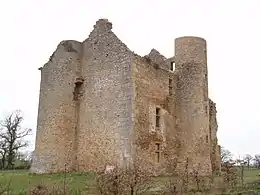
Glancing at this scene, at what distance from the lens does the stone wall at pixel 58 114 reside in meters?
27.1

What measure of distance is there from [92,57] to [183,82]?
6771 mm

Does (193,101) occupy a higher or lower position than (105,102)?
higher

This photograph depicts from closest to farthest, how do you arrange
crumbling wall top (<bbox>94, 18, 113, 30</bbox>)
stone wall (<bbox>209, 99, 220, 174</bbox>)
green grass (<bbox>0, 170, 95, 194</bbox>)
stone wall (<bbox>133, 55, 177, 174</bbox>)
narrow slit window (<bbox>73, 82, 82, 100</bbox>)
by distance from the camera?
1. green grass (<bbox>0, 170, 95, 194</bbox>)
2. stone wall (<bbox>133, 55, 177, 174</bbox>)
3. crumbling wall top (<bbox>94, 18, 113, 30</bbox>)
4. narrow slit window (<bbox>73, 82, 82, 100</bbox>)
5. stone wall (<bbox>209, 99, 220, 174</bbox>)

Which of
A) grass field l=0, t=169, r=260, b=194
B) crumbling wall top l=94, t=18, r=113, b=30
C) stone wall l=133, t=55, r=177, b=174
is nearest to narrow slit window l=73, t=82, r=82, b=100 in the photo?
crumbling wall top l=94, t=18, r=113, b=30

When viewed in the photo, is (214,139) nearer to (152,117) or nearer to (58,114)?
(152,117)

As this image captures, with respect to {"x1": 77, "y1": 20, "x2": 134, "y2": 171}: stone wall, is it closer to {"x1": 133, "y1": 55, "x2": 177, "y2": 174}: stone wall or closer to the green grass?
{"x1": 133, "y1": 55, "x2": 177, "y2": 174}: stone wall

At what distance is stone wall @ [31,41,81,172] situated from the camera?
27141mm

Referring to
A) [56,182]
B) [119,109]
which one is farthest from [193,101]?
[56,182]

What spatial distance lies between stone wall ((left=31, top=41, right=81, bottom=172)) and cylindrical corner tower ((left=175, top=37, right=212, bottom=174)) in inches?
297

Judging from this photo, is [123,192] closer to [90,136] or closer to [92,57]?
[90,136]

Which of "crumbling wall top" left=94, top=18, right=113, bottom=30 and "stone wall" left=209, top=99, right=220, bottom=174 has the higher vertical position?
"crumbling wall top" left=94, top=18, right=113, bottom=30

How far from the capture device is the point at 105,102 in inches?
1018

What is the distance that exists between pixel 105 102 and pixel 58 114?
3968mm

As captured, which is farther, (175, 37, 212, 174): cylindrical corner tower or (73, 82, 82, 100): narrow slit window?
(73, 82, 82, 100): narrow slit window
